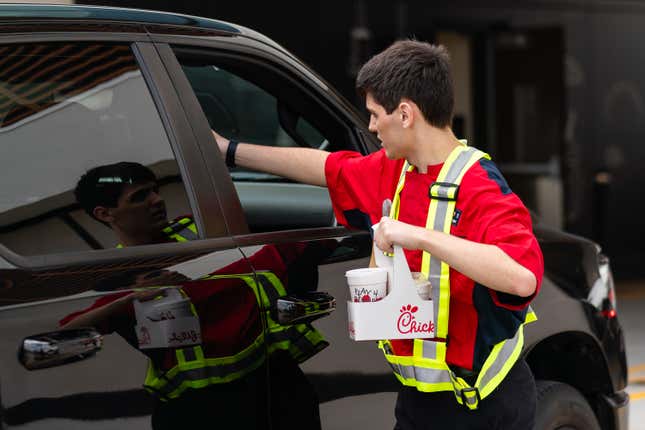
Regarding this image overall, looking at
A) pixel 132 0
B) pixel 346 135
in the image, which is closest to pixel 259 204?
pixel 346 135

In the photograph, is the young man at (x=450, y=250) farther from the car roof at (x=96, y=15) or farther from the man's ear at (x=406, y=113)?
the car roof at (x=96, y=15)

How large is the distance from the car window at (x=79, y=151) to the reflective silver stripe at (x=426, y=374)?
0.61 meters

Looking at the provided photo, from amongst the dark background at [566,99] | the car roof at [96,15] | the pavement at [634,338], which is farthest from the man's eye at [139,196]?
the dark background at [566,99]

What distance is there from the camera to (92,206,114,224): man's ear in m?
2.48

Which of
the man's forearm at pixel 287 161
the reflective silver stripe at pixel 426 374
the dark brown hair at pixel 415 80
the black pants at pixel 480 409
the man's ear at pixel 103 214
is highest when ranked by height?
the dark brown hair at pixel 415 80

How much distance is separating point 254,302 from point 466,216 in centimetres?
54

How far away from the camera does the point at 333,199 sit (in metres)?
2.98

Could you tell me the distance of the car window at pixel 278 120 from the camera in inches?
124

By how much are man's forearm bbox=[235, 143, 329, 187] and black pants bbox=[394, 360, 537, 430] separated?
A: 658 millimetres

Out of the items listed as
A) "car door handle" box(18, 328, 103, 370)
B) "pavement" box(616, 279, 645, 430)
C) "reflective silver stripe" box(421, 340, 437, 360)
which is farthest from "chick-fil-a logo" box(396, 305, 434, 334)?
"pavement" box(616, 279, 645, 430)

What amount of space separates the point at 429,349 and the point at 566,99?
10453 millimetres

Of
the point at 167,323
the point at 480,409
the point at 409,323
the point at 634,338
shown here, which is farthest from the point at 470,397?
the point at 634,338

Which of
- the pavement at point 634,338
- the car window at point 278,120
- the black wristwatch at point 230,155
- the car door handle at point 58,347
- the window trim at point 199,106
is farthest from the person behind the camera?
the pavement at point 634,338

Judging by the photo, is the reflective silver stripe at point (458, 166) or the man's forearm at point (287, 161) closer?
the reflective silver stripe at point (458, 166)
